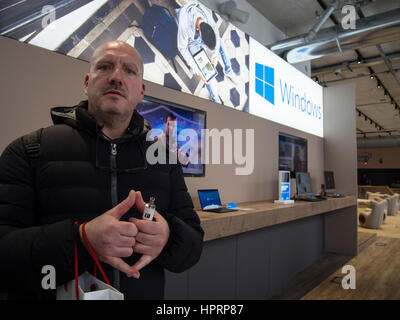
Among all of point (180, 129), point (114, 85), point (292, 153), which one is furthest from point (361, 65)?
point (114, 85)

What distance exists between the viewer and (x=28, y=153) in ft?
2.75

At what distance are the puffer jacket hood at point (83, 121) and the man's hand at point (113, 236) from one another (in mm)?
320

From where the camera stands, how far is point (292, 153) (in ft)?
13.1

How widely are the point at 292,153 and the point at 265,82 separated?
1.13 meters

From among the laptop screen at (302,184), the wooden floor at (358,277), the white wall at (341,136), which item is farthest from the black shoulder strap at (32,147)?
the white wall at (341,136)

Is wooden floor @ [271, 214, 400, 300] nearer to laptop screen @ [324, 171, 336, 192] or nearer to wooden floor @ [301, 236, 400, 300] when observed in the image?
wooden floor @ [301, 236, 400, 300]

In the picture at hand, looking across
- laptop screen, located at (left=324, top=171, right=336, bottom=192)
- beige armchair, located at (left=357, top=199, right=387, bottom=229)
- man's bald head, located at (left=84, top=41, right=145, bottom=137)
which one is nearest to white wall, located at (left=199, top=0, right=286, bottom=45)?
laptop screen, located at (left=324, top=171, right=336, bottom=192)

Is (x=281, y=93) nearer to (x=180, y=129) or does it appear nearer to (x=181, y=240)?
(x=180, y=129)

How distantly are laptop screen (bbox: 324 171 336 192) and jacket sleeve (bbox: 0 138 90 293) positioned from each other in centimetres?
426

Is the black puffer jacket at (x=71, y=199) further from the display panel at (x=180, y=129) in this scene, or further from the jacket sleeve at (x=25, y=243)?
the display panel at (x=180, y=129)

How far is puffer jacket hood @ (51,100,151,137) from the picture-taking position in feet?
2.99

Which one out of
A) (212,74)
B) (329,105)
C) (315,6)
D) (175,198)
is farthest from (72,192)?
(329,105)

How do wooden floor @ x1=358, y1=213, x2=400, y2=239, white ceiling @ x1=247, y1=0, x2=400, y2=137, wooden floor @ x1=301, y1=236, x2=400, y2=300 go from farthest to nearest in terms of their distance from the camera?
wooden floor @ x1=358, y1=213, x2=400, y2=239
white ceiling @ x1=247, y1=0, x2=400, y2=137
wooden floor @ x1=301, y1=236, x2=400, y2=300

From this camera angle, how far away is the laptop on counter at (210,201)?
2242 mm
